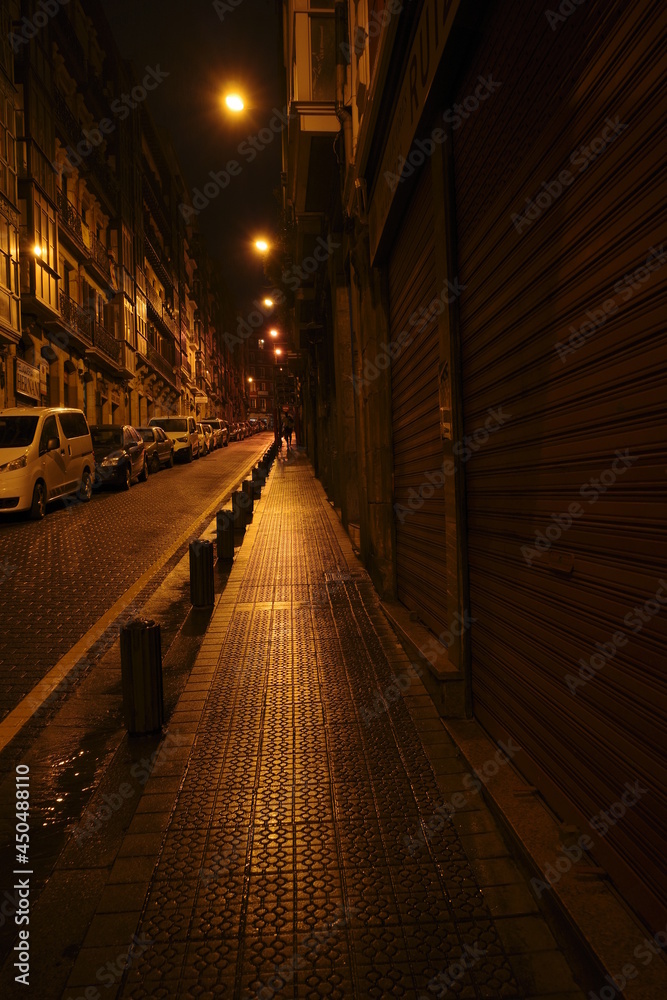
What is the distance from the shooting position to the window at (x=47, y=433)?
14.3 m

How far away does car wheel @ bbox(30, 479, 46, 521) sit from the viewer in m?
13.7

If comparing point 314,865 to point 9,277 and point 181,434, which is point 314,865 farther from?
point 181,434

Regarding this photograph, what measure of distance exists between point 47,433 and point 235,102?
24.9ft

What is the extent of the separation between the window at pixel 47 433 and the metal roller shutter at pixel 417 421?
956cm

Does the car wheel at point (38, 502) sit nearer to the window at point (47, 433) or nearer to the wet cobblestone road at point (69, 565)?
the wet cobblestone road at point (69, 565)

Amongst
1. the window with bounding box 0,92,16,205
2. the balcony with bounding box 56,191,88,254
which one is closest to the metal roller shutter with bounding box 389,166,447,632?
the window with bounding box 0,92,16,205

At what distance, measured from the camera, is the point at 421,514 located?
5.88 m

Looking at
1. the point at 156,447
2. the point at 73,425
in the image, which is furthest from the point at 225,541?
the point at 156,447

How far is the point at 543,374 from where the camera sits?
3.10 m

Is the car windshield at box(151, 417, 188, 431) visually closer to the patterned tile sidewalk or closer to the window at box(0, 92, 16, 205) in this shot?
the window at box(0, 92, 16, 205)

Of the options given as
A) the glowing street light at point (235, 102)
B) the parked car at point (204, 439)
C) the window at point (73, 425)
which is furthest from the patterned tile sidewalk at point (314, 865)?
the parked car at point (204, 439)

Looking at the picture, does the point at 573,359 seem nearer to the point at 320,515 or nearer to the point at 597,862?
the point at 597,862

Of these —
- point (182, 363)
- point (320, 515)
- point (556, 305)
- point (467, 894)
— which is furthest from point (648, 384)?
point (182, 363)

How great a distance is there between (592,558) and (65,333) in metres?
30.6
